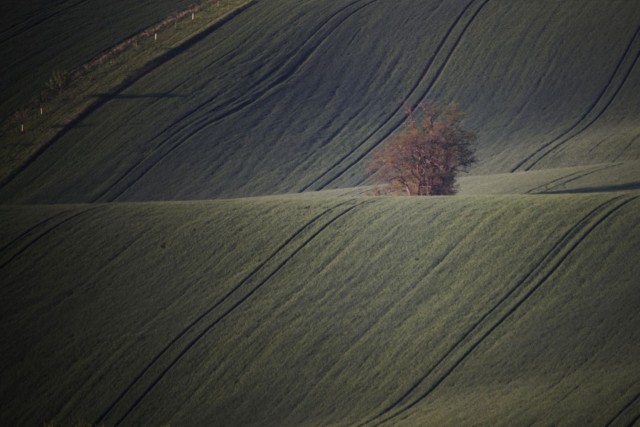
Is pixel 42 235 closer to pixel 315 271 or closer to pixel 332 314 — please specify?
pixel 315 271

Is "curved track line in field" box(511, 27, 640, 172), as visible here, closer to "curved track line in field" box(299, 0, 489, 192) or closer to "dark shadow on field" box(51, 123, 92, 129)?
"curved track line in field" box(299, 0, 489, 192)

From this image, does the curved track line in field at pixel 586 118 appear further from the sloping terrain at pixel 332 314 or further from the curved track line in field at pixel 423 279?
the curved track line in field at pixel 423 279

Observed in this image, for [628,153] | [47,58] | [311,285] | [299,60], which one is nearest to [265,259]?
[311,285]

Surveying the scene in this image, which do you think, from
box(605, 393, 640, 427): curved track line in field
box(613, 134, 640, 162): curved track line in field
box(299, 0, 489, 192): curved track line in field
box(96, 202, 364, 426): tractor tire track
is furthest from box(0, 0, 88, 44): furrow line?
box(605, 393, 640, 427): curved track line in field

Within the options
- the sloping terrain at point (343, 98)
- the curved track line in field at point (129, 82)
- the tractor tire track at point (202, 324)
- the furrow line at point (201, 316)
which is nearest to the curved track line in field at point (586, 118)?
the sloping terrain at point (343, 98)

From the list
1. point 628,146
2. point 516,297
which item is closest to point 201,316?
Result: point 516,297

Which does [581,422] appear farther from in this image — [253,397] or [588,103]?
[588,103]
